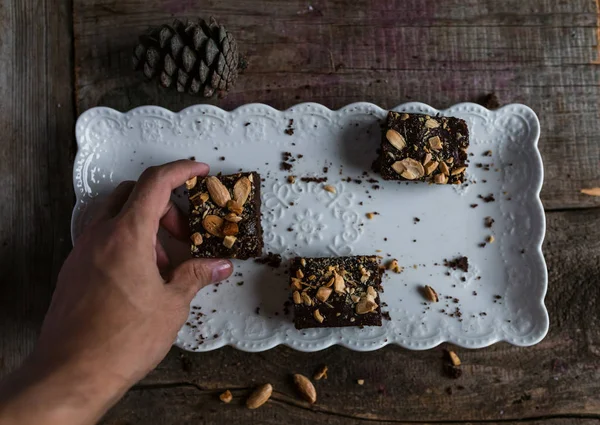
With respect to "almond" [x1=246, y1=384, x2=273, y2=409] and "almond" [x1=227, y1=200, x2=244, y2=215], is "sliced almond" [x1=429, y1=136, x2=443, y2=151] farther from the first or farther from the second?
"almond" [x1=246, y1=384, x2=273, y2=409]

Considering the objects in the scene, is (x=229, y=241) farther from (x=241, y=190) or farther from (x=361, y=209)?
(x=361, y=209)

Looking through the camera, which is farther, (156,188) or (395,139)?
(395,139)

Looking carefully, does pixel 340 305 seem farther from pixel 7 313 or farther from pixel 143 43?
pixel 7 313

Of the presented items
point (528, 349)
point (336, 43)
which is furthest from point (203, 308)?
point (528, 349)

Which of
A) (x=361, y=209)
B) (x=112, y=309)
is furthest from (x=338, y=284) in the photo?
(x=112, y=309)

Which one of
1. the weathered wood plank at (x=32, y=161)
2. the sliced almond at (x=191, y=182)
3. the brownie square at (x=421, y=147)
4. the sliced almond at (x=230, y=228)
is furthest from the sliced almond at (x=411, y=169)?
the weathered wood plank at (x=32, y=161)

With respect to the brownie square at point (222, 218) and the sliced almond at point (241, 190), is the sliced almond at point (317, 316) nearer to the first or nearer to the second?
the brownie square at point (222, 218)
